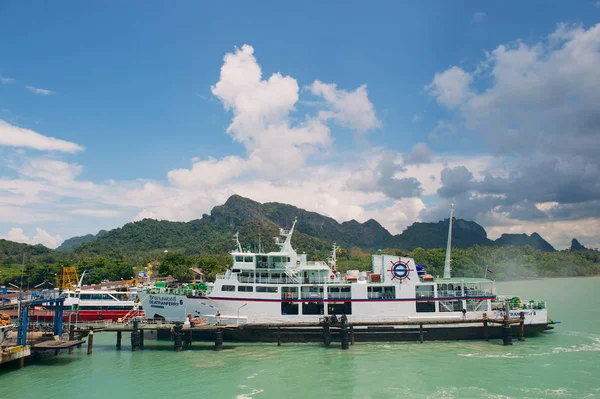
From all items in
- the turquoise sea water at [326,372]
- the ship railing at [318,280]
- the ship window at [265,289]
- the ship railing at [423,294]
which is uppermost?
the ship railing at [318,280]

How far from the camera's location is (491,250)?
127812 millimetres

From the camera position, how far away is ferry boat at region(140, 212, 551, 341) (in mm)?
28969

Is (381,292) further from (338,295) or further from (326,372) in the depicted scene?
(326,372)

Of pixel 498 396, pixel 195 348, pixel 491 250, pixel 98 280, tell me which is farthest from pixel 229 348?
pixel 491 250

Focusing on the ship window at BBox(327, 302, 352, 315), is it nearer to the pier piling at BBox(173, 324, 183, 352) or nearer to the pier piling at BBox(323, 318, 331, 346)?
the pier piling at BBox(323, 318, 331, 346)

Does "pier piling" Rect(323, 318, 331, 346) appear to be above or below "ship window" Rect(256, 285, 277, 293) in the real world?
below

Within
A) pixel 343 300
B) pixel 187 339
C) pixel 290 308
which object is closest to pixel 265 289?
pixel 290 308

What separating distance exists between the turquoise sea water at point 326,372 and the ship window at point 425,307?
2.67 m

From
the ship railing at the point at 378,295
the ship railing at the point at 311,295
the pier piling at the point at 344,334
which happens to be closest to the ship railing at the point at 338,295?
the ship railing at the point at 311,295

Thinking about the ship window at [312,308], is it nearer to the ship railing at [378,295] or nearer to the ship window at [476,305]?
the ship railing at [378,295]

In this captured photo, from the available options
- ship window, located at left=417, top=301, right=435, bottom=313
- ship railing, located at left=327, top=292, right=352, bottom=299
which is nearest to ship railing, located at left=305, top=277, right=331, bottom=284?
ship railing, located at left=327, top=292, right=352, bottom=299

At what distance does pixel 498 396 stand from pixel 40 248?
5804 inches

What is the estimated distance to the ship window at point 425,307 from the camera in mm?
29891

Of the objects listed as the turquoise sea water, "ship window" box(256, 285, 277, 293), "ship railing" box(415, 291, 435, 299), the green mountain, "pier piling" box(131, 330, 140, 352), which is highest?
the green mountain
